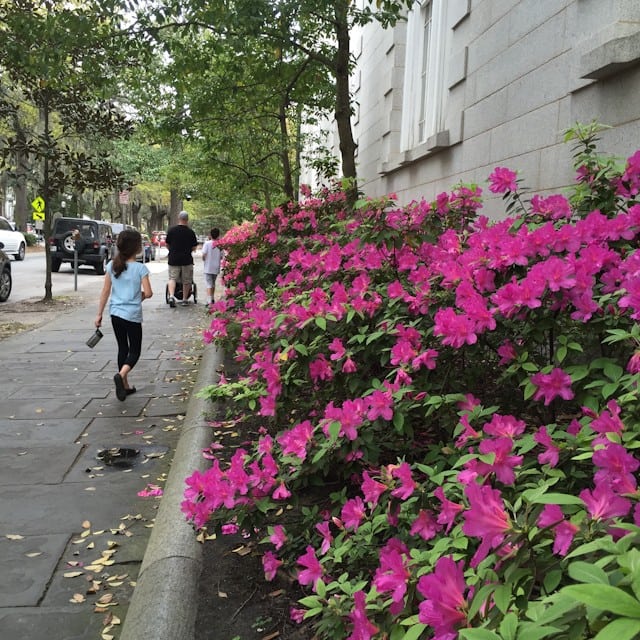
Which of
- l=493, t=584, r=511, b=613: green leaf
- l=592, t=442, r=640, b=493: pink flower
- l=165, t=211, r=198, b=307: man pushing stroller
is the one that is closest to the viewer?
l=493, t=584, r=511, b=613: green leaf

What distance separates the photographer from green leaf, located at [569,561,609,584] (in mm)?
875

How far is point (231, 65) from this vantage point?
7691 mm

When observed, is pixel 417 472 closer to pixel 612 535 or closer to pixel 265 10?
pixel 612 535

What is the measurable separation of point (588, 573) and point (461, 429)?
36.5 inches

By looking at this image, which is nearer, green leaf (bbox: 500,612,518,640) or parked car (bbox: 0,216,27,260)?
green leaf (bbox: 500,612,518,640)

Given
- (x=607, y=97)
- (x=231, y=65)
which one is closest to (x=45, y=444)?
(x=607, y=97)

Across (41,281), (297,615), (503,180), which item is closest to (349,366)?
(297,615)

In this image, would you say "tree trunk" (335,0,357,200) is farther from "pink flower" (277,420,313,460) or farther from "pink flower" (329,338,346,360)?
"pink flower" (277,420,313,460)

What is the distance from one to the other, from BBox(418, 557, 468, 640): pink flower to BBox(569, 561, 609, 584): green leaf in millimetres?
264

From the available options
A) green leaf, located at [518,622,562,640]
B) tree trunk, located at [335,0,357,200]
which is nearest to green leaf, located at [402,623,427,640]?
green leaf, located at [518,622,562,640]

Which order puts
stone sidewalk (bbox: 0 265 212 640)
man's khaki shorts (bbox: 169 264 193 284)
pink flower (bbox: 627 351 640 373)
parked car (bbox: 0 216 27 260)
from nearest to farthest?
1. pink flower (bbox: 627 351 640 373)
2. stone sidewalk (bbox: 0 265 212 640)
3. man's khaki shorts (bbox: 169 264 193 284)
4. parked car (bbox: 0 216 27 260)

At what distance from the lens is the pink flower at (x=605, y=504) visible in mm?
1076

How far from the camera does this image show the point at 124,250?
582 centimetres

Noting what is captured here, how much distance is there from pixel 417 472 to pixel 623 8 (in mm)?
2900
